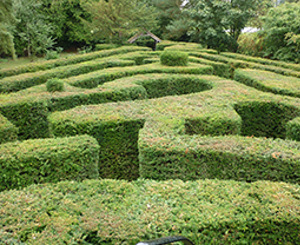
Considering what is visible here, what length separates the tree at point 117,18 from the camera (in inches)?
865

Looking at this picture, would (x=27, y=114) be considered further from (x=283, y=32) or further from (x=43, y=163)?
(x=283, y=32)

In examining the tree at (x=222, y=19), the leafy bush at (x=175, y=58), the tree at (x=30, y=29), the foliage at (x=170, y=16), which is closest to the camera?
the leafy bush at (x=175, y=58)

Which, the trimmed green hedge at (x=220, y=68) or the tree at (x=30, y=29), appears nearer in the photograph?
the trimmed green hedge at (x=220, y=68)

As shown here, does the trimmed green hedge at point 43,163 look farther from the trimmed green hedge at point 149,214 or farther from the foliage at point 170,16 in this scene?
the foliage at point 170,16

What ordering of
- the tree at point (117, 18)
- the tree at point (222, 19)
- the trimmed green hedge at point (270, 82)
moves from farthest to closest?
1. the tree at point (117, 18)
2. the tree at point (222, 19)
3. the trimmed green hedge at point (270, 82)

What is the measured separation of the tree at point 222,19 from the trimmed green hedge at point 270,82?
12013 millimetres

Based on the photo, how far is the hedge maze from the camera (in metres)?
2.86

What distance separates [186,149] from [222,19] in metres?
19.5

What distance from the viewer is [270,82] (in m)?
8.76

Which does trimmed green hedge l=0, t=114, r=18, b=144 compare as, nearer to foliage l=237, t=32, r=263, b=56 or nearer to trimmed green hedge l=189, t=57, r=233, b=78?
trimmed green hedge l=189, t=57, r=233, b=78

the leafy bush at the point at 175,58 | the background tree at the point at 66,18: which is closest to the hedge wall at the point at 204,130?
the leafy bush at the point at 175,58

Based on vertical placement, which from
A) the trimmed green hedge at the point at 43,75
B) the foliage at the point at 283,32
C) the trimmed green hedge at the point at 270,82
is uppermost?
the foliage at the point at 283,32

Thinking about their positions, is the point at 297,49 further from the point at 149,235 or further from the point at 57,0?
the point at 57,0

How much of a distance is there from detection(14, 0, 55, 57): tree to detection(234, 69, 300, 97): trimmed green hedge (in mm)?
21821
